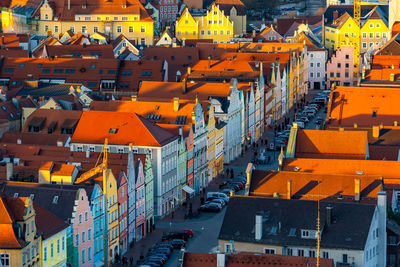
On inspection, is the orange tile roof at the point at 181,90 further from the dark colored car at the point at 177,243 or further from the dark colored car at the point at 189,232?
the dark colored car at the point at 177,243

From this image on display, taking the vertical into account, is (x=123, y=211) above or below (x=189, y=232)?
above

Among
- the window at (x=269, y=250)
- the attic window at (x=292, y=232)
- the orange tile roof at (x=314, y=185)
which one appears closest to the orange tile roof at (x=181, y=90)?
the orange tile roof at (x=314, y=185)

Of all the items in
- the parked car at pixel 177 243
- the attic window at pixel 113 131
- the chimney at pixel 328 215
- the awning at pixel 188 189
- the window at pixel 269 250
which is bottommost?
the parked car at pixel 177 243

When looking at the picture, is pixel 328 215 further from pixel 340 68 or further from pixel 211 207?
pixel 340 68

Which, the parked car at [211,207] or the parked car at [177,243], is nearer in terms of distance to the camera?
the parked car at [177,243]

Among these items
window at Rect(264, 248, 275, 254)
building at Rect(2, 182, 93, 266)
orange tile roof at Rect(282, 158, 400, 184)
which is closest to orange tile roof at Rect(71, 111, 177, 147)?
orange tile roof at Rect(282, 158, 400, 184)

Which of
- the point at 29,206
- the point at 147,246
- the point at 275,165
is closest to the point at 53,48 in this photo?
the point at 275,165

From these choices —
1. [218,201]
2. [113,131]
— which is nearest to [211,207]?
[218,201]
